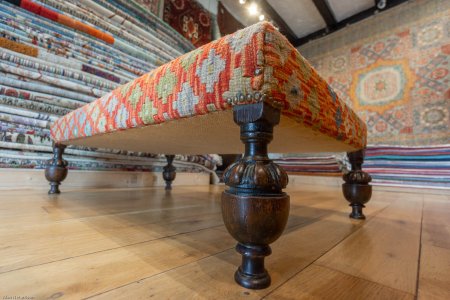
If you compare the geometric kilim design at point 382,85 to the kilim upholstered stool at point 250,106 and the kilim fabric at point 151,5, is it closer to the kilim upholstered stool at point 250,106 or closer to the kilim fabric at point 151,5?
the kilim fabric at point 151,5

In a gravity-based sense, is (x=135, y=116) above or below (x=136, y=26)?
below

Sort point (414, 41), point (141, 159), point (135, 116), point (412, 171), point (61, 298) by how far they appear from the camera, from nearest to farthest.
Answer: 1. point (61, 298)
2. point (135, 116)
3. point (141, 159)
4. point (412, 171)
5. point (414, 41)

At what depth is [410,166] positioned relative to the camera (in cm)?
208

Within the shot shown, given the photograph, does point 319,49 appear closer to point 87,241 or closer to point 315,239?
point 315,239

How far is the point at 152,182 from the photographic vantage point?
1690 mm

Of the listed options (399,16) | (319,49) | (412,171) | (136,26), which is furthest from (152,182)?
(399,16)

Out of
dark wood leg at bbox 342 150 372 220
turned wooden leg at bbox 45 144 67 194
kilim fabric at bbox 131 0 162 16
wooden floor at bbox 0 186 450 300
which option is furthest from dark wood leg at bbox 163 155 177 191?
kilim fabric at bbox 131 0 162 16

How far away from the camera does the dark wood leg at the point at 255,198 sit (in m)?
0.29

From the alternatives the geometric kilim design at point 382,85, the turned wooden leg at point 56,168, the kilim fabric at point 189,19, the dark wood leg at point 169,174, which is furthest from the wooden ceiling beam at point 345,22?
the turned wooden leg at point 56,168

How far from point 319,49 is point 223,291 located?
3.58 metres

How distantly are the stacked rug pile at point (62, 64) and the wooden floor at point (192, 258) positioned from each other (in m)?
0.62

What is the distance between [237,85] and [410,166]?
247cm

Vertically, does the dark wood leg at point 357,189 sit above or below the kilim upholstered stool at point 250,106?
below

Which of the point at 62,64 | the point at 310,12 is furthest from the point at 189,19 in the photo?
the point at 310,12
